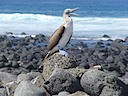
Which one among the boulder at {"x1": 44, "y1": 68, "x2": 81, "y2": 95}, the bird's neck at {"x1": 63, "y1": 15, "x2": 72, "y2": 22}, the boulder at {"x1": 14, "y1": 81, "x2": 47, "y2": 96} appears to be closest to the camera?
the boulder at {"x1": 14, "y1": 81, "x2": 47, "y2": 96}

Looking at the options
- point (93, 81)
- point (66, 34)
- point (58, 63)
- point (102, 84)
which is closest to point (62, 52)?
point (58, 63)

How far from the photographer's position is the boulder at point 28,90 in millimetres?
10156

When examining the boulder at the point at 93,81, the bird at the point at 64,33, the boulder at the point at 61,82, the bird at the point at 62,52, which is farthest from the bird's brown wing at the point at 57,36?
the boulder at the point at 93,81

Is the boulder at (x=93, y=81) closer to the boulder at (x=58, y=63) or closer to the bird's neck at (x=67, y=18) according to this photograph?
the boulder at (x=58, y=63)

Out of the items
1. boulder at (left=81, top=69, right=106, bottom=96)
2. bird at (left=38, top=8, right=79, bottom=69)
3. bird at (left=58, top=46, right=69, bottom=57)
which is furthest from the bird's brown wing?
boulder at (left=81, top=69, right=106, bottom=96)

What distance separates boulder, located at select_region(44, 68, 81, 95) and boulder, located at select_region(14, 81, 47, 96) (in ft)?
0.98

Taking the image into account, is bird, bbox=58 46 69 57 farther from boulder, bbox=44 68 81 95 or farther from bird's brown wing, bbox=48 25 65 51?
boulder, bbox=44 68 81 95

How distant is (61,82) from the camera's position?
10.5 meters

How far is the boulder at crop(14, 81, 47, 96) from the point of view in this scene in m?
10.2

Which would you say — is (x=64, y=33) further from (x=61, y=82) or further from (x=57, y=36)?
(x=61, y=82)

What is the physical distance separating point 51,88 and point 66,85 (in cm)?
30

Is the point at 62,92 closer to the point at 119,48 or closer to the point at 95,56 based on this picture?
the point at 95,56

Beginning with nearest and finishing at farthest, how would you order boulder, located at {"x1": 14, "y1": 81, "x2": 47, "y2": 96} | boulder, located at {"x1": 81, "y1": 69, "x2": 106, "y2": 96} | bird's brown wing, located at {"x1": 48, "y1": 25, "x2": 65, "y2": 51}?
boulder, located at {"x1": 14, "y1": 81, "x2": 47, "y2": 96} → boulder, located at {"x1": 81, "y1": 69, "x2": 106, "y2": 96} → bird's brown wing, located at {"x1": 48, "y1": 25, "x2": 65, "y2": 51}

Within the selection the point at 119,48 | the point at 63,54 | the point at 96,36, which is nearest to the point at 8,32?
the point at 96,36
